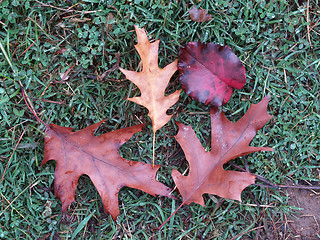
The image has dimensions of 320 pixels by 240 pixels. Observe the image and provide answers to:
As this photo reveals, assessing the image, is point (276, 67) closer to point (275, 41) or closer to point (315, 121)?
point (275, 41)

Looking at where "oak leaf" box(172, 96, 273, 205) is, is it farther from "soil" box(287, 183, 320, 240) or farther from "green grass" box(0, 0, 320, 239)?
"soil" box(287, 183, 320, 240)

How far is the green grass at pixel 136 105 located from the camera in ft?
8.00

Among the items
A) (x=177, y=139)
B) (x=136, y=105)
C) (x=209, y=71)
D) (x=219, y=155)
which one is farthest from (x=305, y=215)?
(x=136, y=105)

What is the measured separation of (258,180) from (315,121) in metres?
0.68

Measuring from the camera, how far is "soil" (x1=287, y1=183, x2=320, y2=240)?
2.51 m

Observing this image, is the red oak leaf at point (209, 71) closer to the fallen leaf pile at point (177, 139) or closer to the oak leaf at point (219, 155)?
the fallen leaf pile at point (177, 139)

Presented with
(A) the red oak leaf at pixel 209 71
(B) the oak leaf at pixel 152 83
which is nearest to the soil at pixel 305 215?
(A) the red oak leaf at pixel 209 71

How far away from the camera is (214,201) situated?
2.43 m

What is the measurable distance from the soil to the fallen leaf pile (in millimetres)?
549

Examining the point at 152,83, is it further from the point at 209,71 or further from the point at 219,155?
the point at 219,155

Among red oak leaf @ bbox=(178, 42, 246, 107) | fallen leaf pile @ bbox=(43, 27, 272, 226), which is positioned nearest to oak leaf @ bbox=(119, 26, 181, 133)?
fallen leaf pile @ bbox=(43, 27, 272, 226)

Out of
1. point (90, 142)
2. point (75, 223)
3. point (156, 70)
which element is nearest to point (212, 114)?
point (156, 70)

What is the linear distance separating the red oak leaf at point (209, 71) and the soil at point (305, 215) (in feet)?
3.32

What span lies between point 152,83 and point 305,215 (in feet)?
5.34
